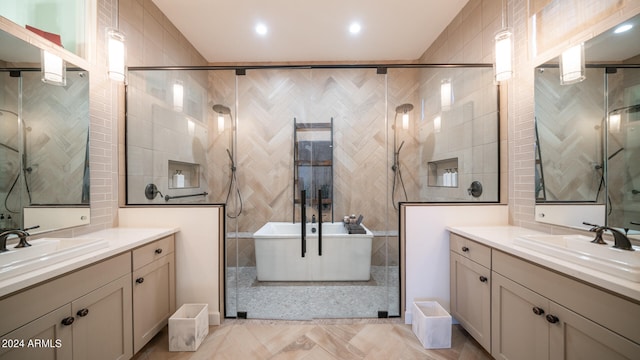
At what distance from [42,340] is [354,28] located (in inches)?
132

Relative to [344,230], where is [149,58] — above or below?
above

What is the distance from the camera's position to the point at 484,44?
7.18 feet

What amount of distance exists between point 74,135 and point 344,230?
7.70 ft

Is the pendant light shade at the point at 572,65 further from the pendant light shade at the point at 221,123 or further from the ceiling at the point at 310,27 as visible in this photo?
the pendant light shade at the point at 221,123

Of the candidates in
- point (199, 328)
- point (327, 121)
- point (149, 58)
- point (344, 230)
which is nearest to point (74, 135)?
point (149, 58)

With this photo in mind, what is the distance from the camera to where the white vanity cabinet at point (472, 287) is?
1574 millimetres

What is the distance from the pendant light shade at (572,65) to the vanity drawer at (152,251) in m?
3.06

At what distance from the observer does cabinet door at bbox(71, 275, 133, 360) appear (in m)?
1.19

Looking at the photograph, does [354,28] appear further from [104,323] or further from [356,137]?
[104,323]

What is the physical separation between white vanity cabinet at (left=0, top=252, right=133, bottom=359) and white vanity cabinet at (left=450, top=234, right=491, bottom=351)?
2.34 metres

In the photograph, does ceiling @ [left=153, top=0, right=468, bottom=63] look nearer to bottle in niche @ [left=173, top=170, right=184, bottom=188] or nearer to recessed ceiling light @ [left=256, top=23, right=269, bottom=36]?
recessed ceiling light @ [left=256, top=23, right=269, bottom=36]

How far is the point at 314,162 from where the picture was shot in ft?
8.13

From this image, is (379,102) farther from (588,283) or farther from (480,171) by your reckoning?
(588,283)

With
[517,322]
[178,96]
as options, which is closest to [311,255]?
[517,322]
